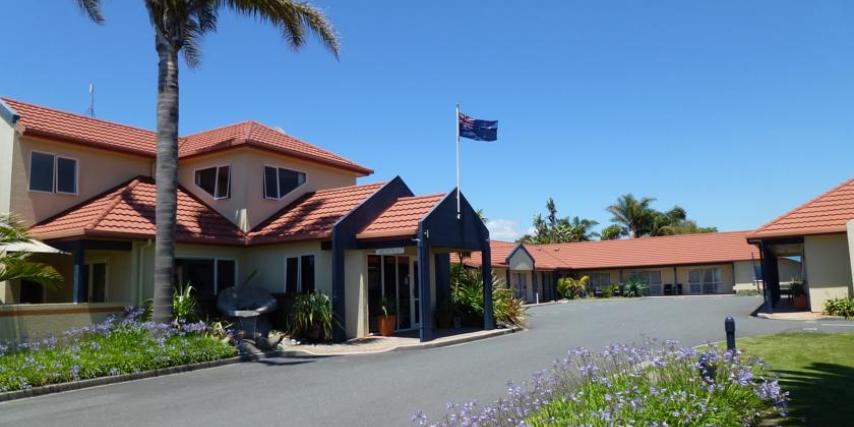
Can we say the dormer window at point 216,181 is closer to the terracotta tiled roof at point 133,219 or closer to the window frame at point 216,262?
the terracotta tiled roof at point 133,219

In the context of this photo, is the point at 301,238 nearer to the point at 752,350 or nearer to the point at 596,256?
the point at 752,350

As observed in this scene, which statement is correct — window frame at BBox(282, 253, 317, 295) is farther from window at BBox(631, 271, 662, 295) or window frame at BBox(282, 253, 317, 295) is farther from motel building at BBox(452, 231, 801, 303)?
window at BBox(631, 271, 662, 295)

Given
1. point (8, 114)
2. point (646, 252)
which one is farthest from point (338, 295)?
point (646, 252)

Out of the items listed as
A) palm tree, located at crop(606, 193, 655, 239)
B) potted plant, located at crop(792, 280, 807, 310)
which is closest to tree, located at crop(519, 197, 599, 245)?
palm tree, located at crop(606, 193, 655, 239)

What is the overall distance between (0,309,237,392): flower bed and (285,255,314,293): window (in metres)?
3.88

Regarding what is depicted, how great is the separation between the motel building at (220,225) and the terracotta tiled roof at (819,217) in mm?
10428

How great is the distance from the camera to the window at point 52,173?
19.0 metres

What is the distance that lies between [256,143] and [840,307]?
1912 centimetres

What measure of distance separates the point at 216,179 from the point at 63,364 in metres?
10.4

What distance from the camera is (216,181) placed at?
22047 millimetres

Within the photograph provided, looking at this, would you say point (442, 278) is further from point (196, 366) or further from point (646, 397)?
point (646, 397)

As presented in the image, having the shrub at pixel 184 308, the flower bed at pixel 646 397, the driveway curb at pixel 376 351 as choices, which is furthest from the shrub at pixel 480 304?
the flower bed at pixel 646 397

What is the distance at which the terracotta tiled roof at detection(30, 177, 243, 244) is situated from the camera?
17.2 m

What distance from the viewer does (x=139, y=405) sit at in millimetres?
10234
